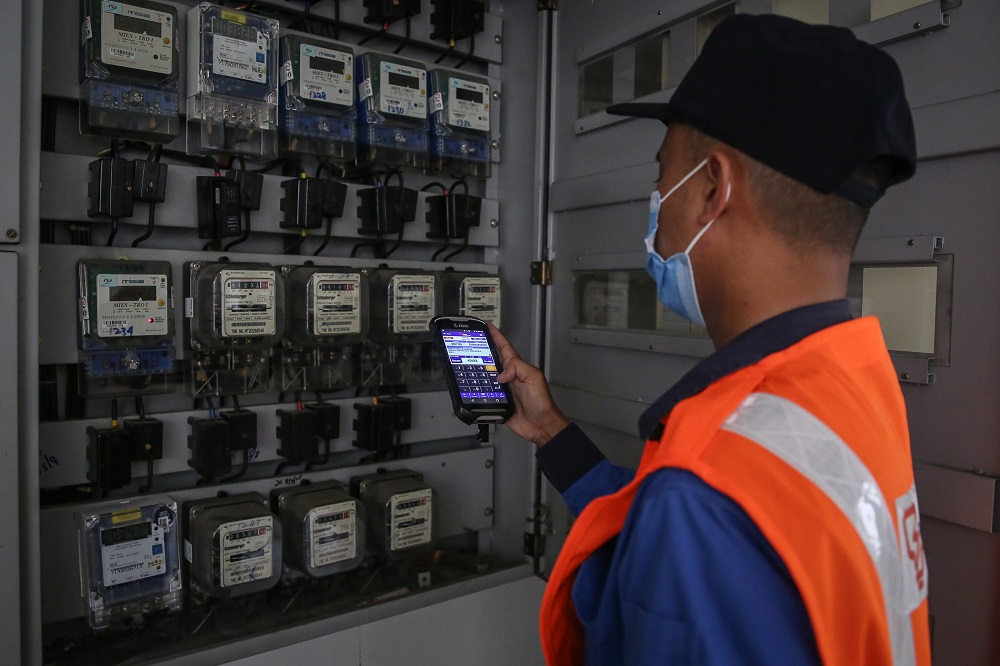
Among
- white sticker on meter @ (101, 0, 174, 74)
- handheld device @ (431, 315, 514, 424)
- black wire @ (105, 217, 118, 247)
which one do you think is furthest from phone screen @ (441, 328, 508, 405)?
white sticker on meter @ (101, 0, 174, 74)

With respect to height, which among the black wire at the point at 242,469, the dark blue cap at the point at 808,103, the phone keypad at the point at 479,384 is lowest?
the black wire at the point at 242,469

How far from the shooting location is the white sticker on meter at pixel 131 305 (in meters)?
1.53

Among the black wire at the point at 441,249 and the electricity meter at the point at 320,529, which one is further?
the black wire at the point at 441,249

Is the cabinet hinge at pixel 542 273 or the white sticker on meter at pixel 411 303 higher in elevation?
the cabinet hinge at pixel 542 273

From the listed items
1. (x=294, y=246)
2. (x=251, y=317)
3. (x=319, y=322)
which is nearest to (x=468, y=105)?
(x=294, y=246)

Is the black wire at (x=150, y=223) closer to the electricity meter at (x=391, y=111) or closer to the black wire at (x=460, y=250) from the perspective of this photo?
the electricity meter at (x=391, y=111)

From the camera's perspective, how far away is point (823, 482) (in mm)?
674

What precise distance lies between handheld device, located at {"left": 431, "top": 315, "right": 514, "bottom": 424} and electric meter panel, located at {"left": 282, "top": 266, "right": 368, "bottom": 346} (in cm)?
31

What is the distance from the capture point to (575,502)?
3.74 ft

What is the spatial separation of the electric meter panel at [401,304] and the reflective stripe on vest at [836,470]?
131 cm

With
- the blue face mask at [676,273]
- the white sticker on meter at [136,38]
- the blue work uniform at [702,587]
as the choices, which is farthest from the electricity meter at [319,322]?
the blue work uniform at [702,587]

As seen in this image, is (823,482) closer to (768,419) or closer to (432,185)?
(768,419)

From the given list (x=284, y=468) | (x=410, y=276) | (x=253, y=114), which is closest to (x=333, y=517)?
(x=284, y=468)

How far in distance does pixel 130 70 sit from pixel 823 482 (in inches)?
61.7
